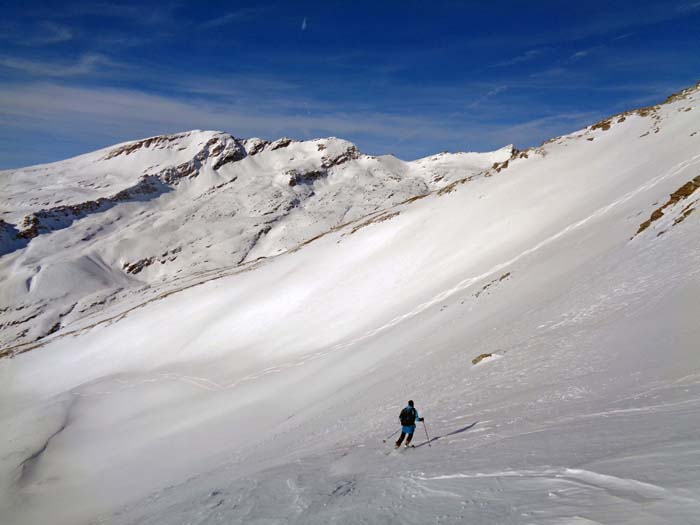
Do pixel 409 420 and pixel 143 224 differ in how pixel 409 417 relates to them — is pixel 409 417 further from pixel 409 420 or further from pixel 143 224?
pixel 143 224

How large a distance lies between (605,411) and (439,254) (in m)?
27.6

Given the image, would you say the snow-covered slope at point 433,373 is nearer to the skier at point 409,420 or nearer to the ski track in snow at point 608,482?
the ski track in snow at point 608,482

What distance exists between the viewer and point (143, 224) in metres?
166

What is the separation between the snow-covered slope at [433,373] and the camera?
24.7 ft

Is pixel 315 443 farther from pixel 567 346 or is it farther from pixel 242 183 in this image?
pixel 242 183

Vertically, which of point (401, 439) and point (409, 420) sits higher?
point (409, 420)

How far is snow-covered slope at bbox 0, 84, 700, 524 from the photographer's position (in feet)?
24.7

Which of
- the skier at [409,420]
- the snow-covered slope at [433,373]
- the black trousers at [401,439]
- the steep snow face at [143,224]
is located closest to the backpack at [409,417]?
the skier at [409,420]

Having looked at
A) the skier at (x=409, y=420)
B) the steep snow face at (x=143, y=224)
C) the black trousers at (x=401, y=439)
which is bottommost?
the black trousers at (x=401, y=439)

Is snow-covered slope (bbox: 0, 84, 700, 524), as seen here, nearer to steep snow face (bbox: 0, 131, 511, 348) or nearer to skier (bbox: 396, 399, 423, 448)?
skier (bbox: 396, 399, 423, 448)

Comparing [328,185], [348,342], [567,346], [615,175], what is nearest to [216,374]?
[348,342]

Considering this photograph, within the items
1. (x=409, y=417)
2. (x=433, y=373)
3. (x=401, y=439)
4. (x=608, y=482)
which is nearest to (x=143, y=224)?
(x=433, y=373)

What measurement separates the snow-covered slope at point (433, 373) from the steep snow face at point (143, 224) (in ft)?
258

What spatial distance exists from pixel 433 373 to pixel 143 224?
168 m
